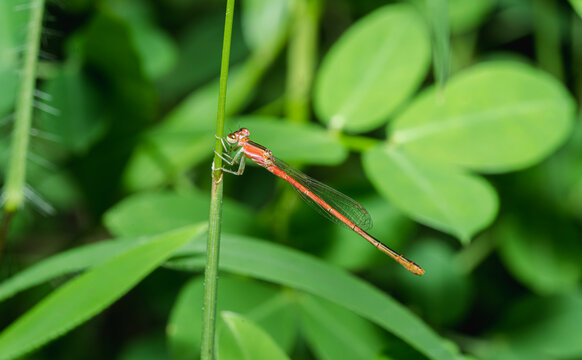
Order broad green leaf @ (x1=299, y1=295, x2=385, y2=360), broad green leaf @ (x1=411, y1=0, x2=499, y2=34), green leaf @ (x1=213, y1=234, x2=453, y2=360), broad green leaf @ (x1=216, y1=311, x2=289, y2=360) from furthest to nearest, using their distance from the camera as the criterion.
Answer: broad green leaf @ (x1=411, y1=0, x2=499, y2=34), broad green leaf @ (x1=299, y1=295, x2=385, y2=360), green leaf @ (x1=213, y1=234, x2=453, y2=360), broad green leaf @ (x1=216, y1=311, x2=289, y2=360)

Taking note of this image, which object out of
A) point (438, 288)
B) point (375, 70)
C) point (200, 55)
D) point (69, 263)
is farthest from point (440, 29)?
point (200, 55)

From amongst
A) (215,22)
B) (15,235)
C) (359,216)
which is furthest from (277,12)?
(15,235)

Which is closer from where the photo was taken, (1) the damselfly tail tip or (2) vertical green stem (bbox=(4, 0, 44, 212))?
(2) vertical green stem (bbox=(4, 0, 44, 212))

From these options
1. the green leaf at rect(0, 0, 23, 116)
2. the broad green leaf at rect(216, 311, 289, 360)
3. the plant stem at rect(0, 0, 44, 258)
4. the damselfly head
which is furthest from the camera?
the green leaf at rect(0, 0, 23, 116)

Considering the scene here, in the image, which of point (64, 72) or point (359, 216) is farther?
point (64, 72)

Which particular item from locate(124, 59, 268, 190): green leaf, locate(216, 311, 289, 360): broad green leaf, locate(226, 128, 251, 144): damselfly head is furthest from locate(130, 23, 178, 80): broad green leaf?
locate(216, 311, 289, 360): broad green leaf

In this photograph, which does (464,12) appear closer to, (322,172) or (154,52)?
(322,172)

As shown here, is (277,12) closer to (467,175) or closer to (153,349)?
(467,175)

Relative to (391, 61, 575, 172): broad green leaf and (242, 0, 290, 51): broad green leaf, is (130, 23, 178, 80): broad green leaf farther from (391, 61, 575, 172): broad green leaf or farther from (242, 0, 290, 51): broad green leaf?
(391, 61, 575, 172): broad green leaf
